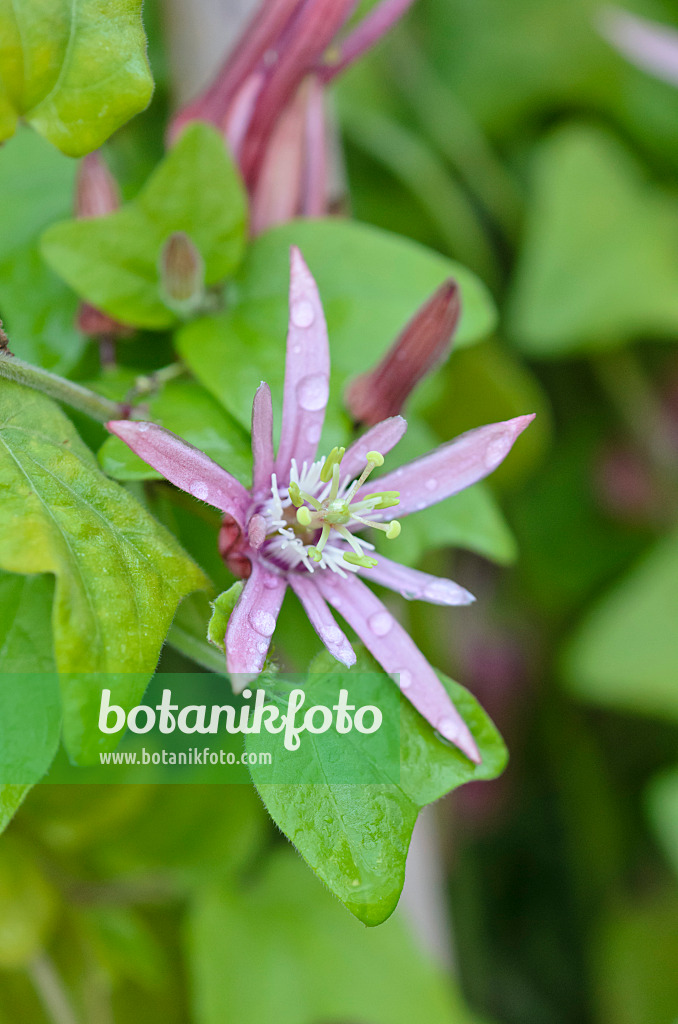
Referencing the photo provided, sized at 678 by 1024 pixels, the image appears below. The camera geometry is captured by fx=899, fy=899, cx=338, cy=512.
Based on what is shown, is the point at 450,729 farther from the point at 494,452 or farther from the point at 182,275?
the point at 182,275

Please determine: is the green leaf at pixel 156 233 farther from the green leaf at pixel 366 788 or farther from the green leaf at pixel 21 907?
the green leaf at pixel 21 907

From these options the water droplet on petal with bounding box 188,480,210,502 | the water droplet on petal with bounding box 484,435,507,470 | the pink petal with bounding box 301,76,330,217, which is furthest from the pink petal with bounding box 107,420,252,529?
the pink petal with bounding box 301,76,330,217

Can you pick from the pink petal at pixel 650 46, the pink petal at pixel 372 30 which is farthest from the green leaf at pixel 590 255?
the pink petal at pixel 372 30

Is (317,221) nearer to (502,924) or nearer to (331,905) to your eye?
(331,905)

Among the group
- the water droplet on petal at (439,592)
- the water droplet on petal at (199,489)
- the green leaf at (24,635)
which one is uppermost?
the water droplet on petal at (199,489)

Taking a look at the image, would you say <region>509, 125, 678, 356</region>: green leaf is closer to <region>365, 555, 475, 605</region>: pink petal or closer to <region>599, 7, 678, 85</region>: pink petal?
<region>599, 7, 678, 85</region>: pink petal

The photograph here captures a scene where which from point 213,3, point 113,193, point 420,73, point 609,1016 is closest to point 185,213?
point 113,193

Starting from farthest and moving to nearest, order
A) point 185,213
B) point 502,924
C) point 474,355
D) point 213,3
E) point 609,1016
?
point 502,924
point 609,1016
point 474,355
point 213,3
point 185,213

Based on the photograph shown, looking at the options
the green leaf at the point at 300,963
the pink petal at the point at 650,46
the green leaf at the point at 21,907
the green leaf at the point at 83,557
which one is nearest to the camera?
the green leaf at the point at 83,557
